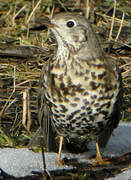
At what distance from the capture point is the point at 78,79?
11.0ft

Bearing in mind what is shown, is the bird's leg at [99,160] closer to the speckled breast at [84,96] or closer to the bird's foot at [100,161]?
the bird's foot at [100,161]

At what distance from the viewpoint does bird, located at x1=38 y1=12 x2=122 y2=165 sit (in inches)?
131

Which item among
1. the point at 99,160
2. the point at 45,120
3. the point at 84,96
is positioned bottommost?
the point at 99,160

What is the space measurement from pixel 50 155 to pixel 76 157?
222 mm

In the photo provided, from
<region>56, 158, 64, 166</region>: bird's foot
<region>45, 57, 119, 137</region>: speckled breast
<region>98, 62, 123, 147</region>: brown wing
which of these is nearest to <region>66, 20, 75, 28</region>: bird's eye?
<region>45, 57, 119, 137</region>: speckled breast

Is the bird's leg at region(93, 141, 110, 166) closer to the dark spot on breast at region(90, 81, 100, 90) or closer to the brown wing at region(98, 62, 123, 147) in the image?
the brown wing at region(98, 62, 123, 147)

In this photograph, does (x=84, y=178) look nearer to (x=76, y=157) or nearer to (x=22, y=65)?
(x=76, y=157)

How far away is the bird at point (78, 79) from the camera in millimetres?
3338

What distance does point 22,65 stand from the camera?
5.06 meters

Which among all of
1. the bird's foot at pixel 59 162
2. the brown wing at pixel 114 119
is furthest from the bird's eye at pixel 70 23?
the bird's foot at pixel 59 162

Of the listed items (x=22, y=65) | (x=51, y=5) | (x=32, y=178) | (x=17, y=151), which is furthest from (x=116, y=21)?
(x=32, y=178)

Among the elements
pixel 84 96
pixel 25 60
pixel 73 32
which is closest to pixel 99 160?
pixel 84 96

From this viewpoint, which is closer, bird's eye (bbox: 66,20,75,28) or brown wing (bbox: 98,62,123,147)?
bird's eye (bbox: 66,20,75,28)

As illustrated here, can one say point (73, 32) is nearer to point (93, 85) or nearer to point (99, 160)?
point (93, 85)
